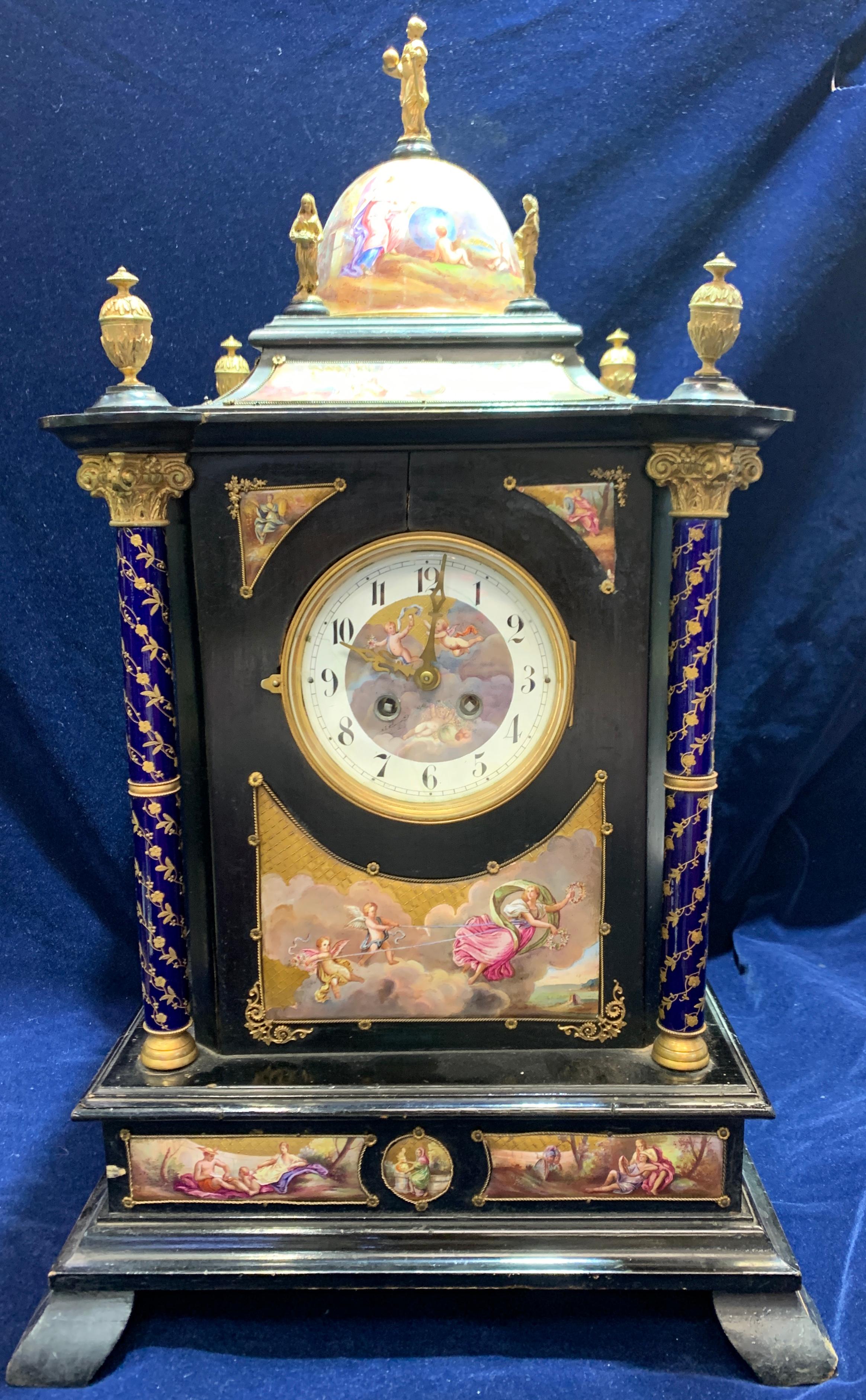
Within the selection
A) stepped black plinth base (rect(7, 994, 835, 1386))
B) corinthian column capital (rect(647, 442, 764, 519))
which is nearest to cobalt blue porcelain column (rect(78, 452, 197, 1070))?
stepped black plinth base (rect(7, 994, 835, 1386))

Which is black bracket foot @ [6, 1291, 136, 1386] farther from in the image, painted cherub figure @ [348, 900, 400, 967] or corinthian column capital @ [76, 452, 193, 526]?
corinthian column capital @ [76, 452, 193, 526]

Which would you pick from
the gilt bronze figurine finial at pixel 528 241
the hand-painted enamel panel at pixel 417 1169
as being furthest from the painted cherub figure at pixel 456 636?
the hand-painted enamel panel at pixel 417 1169

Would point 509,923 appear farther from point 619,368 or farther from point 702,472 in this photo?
point 619,368

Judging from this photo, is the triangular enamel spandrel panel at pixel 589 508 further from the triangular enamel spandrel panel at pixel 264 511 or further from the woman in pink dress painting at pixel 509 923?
the woman in pink dress painting at pixel 509 923

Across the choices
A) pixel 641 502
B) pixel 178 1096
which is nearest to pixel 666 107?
pixel 641 502

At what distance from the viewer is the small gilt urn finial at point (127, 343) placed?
5.71ft

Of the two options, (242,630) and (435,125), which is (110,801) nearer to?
(242,630)

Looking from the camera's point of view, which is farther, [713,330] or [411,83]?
[411,83]

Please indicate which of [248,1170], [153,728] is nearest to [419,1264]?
[248,1170]

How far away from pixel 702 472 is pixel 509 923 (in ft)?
2.71

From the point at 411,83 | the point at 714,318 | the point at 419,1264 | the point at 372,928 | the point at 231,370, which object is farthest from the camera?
the point at 231,370

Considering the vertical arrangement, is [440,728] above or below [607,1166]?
above

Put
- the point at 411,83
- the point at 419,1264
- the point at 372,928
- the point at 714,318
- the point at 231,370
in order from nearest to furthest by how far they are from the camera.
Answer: the point at 714,318 < the point at 419,1264 < the point at 372,928 < the point at 411,83 < the point at 231,370

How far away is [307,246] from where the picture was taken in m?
1.91
